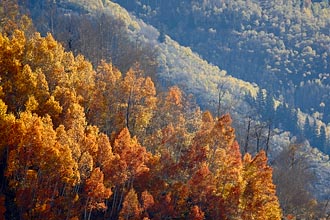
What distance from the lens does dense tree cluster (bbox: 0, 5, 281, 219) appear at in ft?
180

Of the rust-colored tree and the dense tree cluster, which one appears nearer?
the dense tree cluster

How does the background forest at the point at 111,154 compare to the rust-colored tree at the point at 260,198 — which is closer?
the background forest at the point at 111,154

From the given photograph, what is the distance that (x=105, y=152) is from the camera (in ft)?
204

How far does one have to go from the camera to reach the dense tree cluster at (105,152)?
54906mm

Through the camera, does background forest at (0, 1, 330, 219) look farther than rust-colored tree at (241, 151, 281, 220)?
No

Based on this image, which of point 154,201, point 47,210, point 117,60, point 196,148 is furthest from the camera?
point 117,60

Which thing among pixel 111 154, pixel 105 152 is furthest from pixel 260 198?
pixel 105 152

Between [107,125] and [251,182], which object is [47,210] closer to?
[107,125]

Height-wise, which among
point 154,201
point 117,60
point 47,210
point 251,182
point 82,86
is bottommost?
point 47,210

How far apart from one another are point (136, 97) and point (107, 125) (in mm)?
6550

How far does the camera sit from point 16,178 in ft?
181

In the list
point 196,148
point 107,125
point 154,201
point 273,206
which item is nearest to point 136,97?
point 107,125

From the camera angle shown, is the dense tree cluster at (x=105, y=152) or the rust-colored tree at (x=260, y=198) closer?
the dense tree cluster at (x=105, y=152)

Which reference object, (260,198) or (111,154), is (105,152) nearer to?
(111,154)
